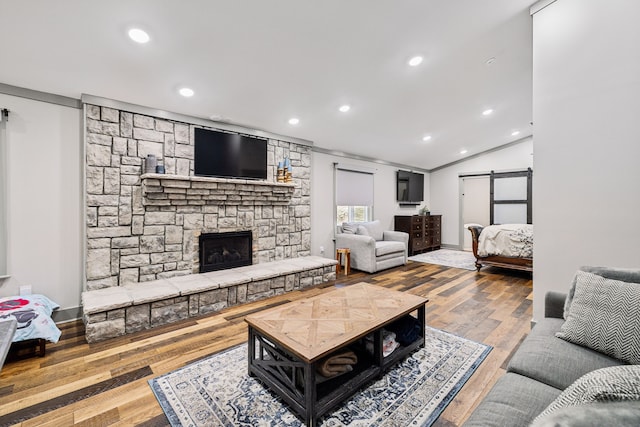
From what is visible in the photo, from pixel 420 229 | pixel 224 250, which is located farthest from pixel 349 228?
pixel 224 250

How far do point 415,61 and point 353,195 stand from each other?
3176mm

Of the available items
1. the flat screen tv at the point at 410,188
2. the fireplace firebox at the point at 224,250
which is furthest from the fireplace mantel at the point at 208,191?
the flat screen tv at the point at 410,188

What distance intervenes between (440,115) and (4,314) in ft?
18.6

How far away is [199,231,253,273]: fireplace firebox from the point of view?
143 inches

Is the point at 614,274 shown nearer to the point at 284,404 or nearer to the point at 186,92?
the point at 284,404

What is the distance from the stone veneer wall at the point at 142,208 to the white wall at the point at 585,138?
3.28m

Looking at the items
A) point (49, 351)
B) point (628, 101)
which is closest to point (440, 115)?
point (628, 101)

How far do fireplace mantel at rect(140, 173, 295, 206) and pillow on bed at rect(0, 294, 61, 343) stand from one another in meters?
1.31

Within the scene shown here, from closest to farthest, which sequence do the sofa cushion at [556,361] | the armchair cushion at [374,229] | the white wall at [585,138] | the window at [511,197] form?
the sofa cushion at [556,361]
the white wall at [585,138]
the armchair cushion at [374,229]
the window at [511,197]

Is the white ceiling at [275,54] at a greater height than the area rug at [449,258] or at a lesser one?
greater

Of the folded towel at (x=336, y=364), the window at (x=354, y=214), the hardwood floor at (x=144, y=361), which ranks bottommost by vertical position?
the hardwood floor at (x=144, y=361)

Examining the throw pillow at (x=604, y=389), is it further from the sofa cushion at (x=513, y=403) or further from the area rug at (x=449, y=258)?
the area rug at (x=449, y=258)

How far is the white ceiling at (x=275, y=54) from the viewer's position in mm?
2045

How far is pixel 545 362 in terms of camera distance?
132 centimetres
